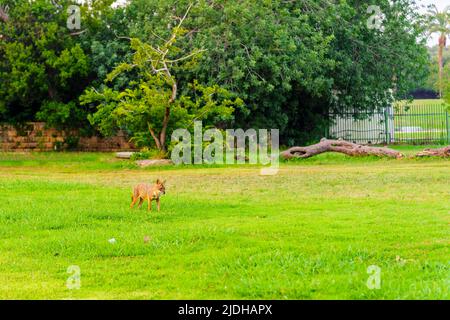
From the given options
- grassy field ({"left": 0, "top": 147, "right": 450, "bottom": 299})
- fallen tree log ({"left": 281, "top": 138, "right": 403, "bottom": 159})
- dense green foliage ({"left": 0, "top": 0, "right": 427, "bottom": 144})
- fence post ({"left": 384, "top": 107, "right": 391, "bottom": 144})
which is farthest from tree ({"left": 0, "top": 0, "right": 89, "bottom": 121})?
grassy field ({"left": 0, "top": 147, "right": 450, "bottom": 299})

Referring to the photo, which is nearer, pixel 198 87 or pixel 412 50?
pixel 198 87

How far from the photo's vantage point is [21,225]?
10359mm

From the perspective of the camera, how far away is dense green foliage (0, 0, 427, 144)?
95.4 ft

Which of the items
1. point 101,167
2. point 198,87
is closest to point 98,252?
point 101,167

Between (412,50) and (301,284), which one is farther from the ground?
(412,50)

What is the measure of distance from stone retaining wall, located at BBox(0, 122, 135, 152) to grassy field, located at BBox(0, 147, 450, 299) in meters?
16.8

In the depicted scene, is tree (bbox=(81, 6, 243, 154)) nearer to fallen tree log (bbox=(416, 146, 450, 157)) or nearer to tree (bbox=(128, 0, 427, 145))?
tree (bbox=(128, 0, 427, 145))

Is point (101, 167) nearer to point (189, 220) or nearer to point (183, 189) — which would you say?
point (183, 189)

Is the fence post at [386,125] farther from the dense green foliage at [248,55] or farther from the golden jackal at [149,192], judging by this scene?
the golden jackal at [149,192]

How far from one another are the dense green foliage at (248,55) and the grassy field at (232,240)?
13200 millimetres

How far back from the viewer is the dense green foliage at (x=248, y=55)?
29078mm

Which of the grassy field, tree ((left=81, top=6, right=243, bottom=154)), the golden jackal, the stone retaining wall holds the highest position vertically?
tree ((left=81, top=6, right=243, bottom=154))

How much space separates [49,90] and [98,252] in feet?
80.4

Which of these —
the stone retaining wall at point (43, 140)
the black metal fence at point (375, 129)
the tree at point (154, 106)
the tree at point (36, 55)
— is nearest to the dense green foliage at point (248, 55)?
the tree at point (36, 55)
